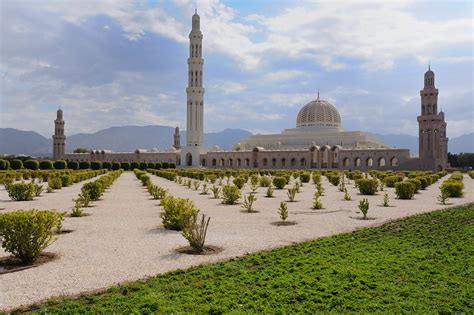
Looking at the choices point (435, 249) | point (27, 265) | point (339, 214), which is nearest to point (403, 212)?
point (339, 214)

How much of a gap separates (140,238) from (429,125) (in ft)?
159

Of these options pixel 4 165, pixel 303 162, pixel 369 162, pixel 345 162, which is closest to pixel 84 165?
pixel 4 165

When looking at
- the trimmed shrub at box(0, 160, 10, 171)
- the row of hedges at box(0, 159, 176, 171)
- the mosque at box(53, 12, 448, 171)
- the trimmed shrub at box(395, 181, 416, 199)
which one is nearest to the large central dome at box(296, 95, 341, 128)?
the mosque at box(53, 12, 448, 171)

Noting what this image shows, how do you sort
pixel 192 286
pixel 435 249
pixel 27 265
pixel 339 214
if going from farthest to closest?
1. pixel 339 214
2. pixel 435 249
3. pixel 27 265
4. pixel 192 286

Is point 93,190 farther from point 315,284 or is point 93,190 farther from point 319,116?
point 319,116

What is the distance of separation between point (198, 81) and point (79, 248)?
191 ft

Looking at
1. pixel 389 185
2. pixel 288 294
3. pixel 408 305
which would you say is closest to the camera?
pixel 408 305

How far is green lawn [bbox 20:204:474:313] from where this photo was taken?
4469 mm

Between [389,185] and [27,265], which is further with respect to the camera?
[389,185]

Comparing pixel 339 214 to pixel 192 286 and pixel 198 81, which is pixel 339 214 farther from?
pixel 198 81

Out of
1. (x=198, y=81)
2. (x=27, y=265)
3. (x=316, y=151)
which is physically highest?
(x=198, y=81)

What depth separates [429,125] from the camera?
49656mm

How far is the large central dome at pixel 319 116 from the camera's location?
6869cm

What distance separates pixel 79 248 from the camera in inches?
288
